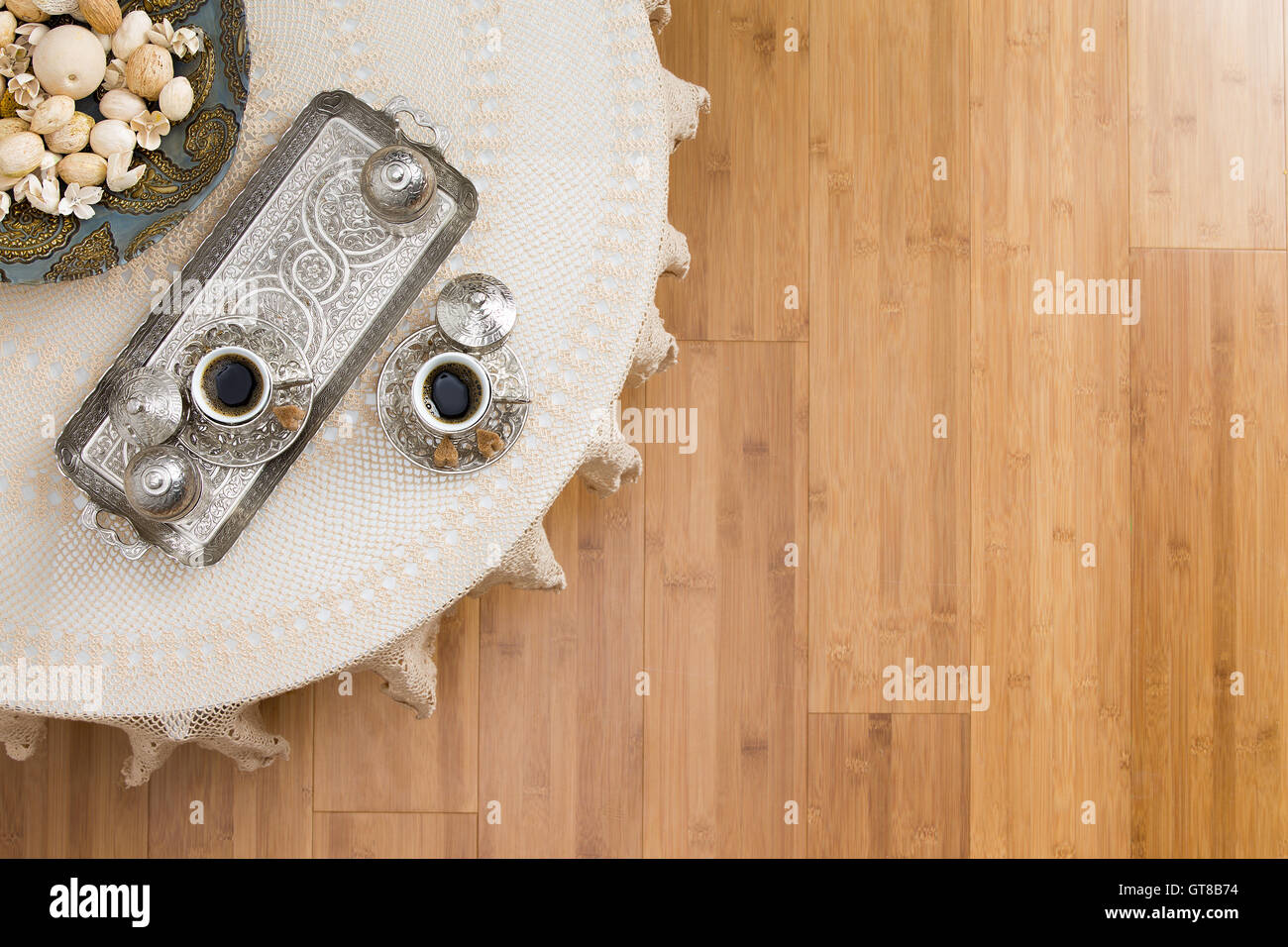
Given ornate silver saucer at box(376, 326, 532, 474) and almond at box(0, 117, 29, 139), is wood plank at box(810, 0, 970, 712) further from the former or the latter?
almond at box(0, 117, 29, 139)

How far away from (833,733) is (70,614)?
1598 mm

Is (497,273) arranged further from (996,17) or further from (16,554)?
(996,17)

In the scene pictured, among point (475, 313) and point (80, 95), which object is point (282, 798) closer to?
point (475, 313)

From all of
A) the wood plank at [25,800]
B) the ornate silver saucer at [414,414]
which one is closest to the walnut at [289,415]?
the ornate silver saucer at [414,414]

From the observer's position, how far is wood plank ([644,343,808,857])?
2027 mm

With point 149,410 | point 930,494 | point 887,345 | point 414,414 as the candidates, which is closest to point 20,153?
point 149,410

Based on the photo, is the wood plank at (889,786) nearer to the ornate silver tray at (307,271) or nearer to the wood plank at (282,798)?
the wood plank at (282,798)

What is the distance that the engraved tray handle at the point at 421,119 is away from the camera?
50.7 inches

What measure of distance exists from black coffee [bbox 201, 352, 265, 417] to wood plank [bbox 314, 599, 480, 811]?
35.3 inches

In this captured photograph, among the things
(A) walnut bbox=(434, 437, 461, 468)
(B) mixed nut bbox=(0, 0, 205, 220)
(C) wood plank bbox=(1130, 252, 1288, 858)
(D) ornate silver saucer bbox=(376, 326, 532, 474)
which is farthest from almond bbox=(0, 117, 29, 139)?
(C) wood plank bbox=(1130, 252, 1288, 858)

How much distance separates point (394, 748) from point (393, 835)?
203 millimetres

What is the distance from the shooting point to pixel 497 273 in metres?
1.30

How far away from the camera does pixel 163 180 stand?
127 centimetres
